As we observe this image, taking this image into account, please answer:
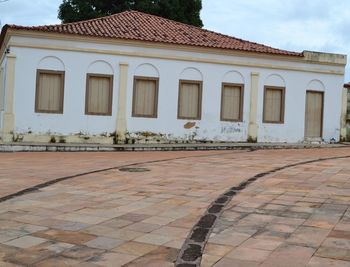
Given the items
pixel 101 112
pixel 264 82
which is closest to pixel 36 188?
pixel 101 112

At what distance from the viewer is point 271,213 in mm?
6719

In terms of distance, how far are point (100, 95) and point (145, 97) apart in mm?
1897

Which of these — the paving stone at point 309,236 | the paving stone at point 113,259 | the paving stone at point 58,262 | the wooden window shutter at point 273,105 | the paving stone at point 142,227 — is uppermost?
the wooden window shutter at point 273,105

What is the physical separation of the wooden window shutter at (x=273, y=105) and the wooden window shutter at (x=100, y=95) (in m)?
7.04

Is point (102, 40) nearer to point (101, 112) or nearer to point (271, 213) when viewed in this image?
point (101, 112)

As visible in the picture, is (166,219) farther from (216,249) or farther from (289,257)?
(289,257)

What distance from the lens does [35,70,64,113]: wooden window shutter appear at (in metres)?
19.3

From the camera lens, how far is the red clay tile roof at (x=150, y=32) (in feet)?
64.6

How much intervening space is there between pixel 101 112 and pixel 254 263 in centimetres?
1583

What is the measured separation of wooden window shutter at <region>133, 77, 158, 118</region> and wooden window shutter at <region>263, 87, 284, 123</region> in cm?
510

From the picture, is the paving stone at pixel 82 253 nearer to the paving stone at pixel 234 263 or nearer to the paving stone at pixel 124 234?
the paving stone at pixel 124 234

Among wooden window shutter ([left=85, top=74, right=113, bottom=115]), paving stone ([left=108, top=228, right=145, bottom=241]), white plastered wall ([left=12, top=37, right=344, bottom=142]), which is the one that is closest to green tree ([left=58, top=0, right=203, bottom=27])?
white plastered wall ([left=12, top=37, right=344, bottom=142])

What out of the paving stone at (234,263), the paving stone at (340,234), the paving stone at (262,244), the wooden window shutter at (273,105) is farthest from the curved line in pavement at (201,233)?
the wooden window shutter at (273,105)

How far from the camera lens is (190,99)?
68.4ft
